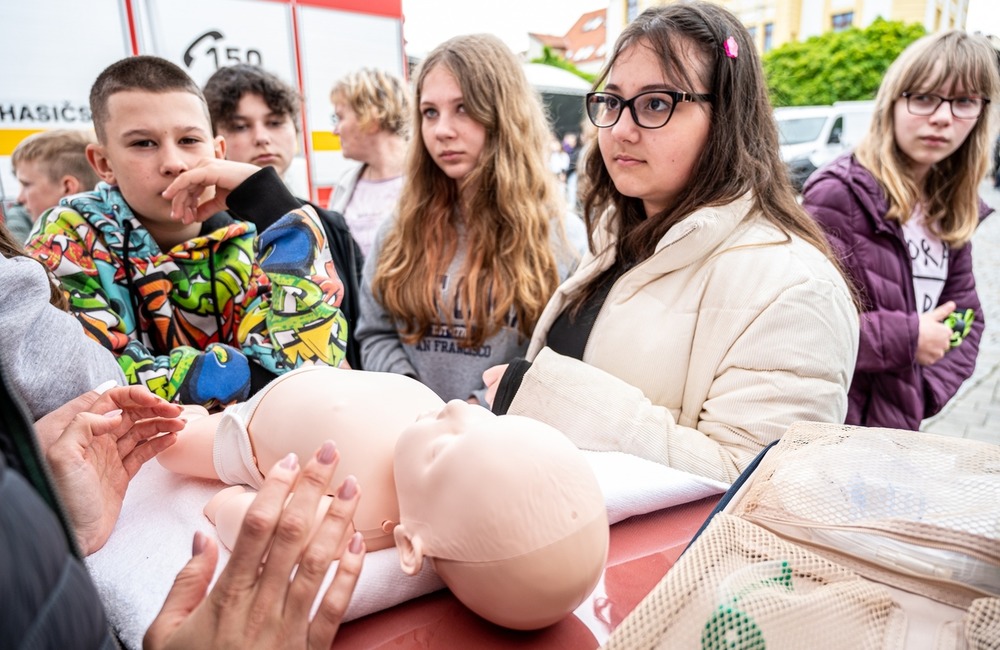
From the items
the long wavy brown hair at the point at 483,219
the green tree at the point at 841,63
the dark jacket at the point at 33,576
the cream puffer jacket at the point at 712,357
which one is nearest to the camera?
the dark jacket at the point at 33,576

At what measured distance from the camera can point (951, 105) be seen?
8.18ft

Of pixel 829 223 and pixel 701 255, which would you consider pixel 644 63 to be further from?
pixel 829 223

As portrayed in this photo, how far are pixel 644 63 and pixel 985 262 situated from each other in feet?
33.6

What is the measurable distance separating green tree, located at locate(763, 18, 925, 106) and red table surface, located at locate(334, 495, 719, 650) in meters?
28.8

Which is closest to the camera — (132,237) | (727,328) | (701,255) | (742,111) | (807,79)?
(727,328)

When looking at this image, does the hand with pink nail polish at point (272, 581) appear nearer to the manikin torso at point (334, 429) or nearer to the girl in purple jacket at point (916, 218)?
the manikin torso at point (334, 429)

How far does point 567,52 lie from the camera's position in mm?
57875

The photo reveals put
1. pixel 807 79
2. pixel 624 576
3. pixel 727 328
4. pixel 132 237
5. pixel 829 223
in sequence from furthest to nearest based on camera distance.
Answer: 1. pixel 807 79
2. pixel 829 223
3. pixel 132 237
4. pixel 727 328
5. pixel 624 576

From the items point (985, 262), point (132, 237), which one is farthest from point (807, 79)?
point (132, 237)

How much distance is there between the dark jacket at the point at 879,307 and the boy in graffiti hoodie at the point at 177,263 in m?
1.99

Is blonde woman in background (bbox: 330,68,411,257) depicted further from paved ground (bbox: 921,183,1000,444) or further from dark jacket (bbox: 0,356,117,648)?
paved ground (bbox: 921,183,1000,444)

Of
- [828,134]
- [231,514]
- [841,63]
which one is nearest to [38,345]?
[231,514]

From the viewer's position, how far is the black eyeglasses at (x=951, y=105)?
2.50 metres

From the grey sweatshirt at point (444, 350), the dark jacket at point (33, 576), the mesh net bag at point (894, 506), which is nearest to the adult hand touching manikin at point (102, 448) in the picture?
the dark jacket at point (33, 576)
